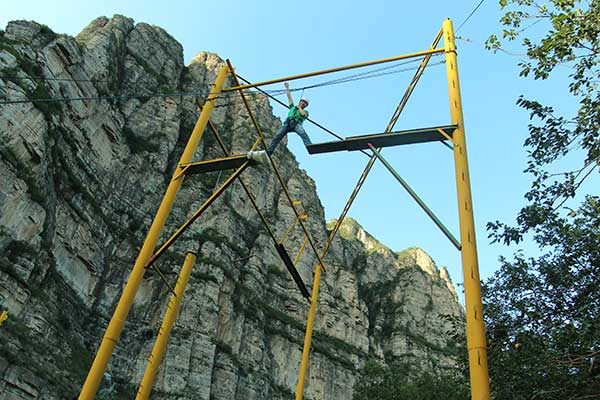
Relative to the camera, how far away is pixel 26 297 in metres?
29.3

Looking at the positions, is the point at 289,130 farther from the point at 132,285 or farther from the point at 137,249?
the point at 137,249

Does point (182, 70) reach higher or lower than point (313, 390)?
higher

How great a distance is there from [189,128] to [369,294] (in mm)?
37054

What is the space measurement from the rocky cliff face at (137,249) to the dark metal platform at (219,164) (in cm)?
1322

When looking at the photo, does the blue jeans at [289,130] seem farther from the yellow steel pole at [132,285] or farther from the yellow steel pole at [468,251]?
the yellow steel pole at [468,251]

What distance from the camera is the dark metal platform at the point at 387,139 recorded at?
20.1 feet

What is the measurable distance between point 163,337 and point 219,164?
4.04 metres

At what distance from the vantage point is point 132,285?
6.98 meters

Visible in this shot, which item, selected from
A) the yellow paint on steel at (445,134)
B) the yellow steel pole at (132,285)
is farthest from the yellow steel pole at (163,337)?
the yellow paint on steel at (445,134)

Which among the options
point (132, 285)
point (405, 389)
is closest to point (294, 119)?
point (132, 285)

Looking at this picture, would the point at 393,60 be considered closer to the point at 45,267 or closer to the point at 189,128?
the point at 45,267

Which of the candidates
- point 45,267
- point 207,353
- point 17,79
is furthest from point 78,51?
point 207,353

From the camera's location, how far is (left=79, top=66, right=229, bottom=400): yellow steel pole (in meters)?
6.25

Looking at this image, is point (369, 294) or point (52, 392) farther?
point (369, 294)
